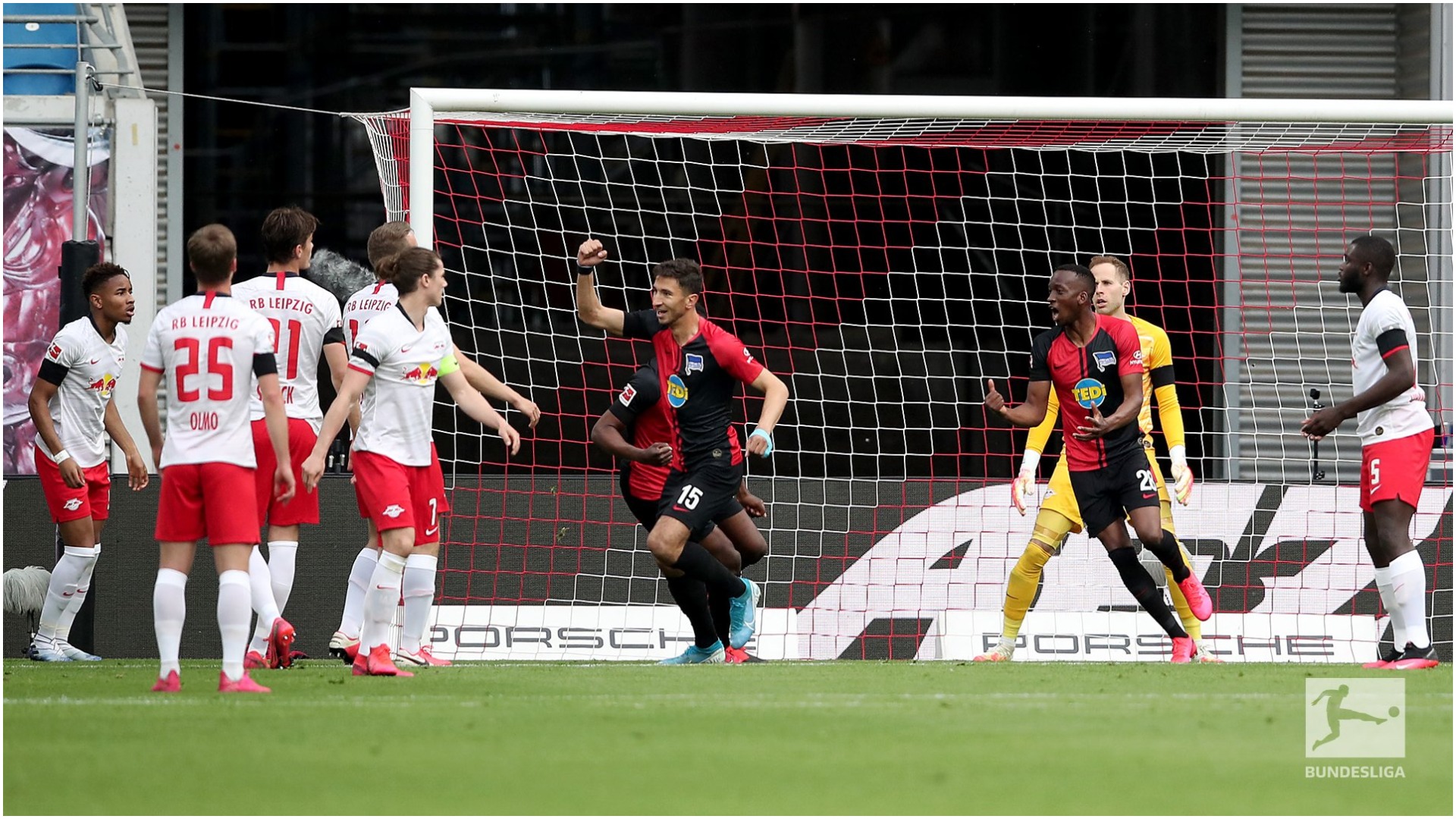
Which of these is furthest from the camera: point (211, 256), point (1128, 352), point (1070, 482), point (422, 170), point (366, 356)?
point (422, 170)

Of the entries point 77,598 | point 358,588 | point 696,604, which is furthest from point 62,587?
point 696,604

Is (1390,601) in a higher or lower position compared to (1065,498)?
lower

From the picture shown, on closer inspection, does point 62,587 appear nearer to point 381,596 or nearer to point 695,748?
point 381,596

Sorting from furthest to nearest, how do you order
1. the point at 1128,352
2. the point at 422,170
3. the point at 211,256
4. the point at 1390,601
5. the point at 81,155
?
the point at 81,155 < the point at 422,170 < the point at 1128,352 < the point at 1390,601 < the point at 211,256

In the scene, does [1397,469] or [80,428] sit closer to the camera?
[1397,469]

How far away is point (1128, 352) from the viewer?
8102 mm

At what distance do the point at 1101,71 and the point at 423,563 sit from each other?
364 inches

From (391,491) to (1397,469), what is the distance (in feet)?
14.2

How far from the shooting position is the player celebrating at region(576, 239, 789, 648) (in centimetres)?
790

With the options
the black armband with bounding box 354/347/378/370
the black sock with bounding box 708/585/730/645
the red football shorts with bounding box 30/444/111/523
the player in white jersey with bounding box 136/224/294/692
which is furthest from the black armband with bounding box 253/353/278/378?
the black sock with bounding box 708/585/730/645

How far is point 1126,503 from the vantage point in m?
8.08

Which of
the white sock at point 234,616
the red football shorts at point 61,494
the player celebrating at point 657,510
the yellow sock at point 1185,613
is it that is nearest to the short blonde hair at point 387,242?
the player celebrating at point 657,510

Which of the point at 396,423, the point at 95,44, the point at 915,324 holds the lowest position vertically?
the point at 396,423

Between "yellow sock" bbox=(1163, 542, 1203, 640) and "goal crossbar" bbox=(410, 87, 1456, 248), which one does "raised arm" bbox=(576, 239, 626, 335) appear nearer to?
"goal crossbar" bbox=(410, 87, 1456, 248)
